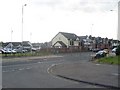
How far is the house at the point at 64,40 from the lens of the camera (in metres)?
122

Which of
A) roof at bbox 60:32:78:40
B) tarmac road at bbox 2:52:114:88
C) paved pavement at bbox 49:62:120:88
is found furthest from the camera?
roof at bbox 60:32:78:40

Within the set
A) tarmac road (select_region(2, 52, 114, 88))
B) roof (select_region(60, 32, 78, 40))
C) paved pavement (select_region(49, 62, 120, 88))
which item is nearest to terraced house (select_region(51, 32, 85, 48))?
roof (select_region(60, 32, 78, 40))

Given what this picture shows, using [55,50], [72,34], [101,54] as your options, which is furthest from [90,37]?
[101,54]

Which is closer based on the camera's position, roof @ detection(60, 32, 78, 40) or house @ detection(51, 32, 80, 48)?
house @ detection(51, 32, 80, 48)

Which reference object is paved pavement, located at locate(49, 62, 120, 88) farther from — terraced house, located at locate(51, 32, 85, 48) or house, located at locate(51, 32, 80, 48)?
house, located at locate(51, 32, 80, 48)

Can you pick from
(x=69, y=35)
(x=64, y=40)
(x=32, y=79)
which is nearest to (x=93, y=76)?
(x=32, y=79)

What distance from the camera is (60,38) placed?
405 ft

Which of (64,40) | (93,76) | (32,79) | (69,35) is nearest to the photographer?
(32,79)

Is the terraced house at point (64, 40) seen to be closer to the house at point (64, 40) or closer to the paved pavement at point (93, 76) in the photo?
the house at point (64, 40)

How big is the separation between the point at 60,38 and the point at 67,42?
11.7ft

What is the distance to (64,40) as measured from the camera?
12269 cm

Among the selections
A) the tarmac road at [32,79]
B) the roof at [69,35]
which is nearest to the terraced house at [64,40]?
the roof at [69,35]

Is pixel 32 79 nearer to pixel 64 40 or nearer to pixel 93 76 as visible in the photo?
pixel 93 76

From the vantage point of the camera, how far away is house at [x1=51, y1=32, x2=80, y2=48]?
400ft
